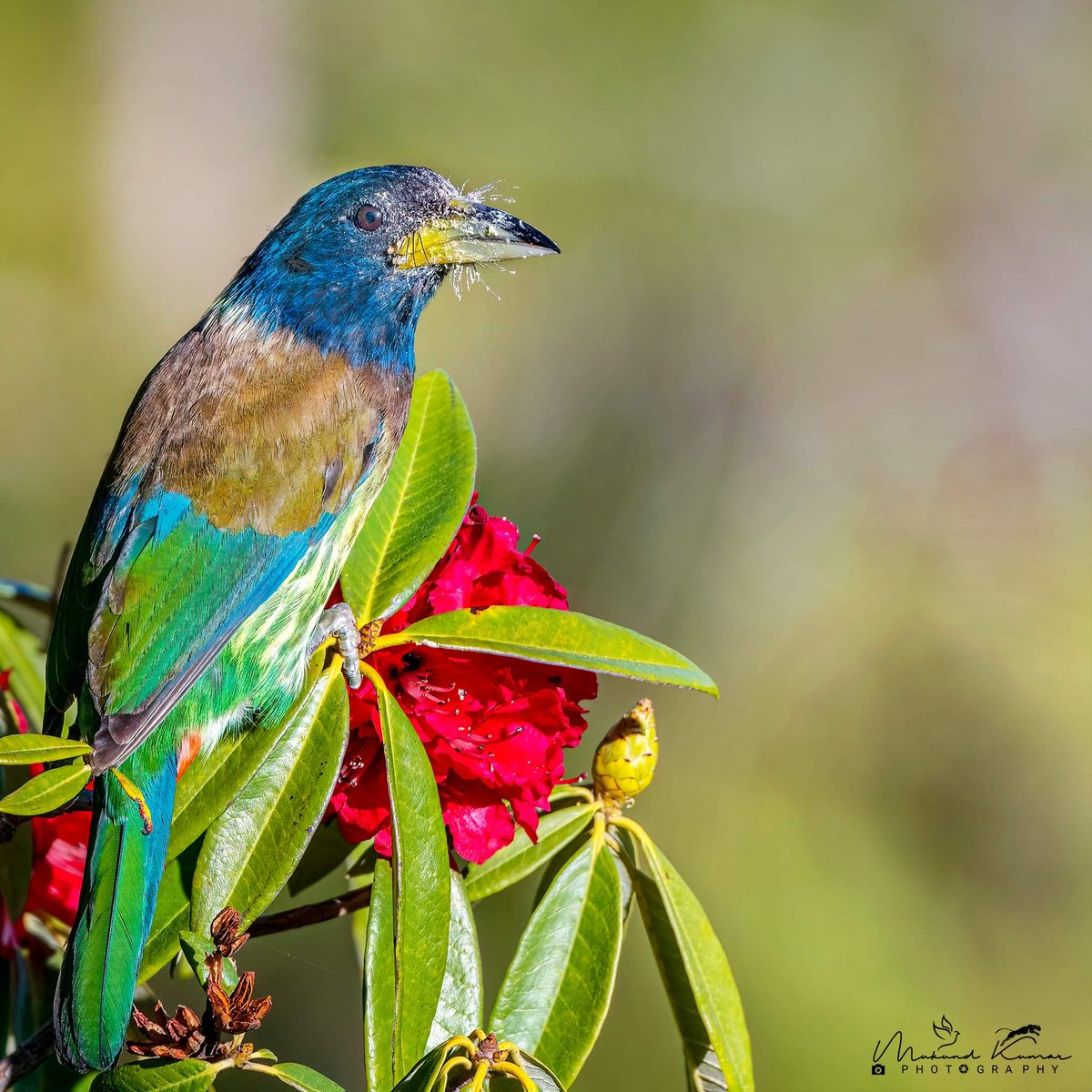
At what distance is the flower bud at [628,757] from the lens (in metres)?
1.69

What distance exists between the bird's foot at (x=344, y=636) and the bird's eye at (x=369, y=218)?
2.29ft

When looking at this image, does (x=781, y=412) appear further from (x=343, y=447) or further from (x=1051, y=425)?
(x=343, y=447)

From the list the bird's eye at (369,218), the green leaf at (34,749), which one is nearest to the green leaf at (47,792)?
the green leaf at (34,749)

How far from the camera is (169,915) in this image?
62.7 inches

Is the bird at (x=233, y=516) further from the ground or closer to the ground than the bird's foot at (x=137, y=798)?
further from the ground

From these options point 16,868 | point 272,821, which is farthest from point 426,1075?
point 16,868

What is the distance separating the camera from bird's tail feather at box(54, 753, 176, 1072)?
1.47 metres

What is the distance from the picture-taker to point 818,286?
7082 mm

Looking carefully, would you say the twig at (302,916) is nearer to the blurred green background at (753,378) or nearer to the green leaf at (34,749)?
the green leaf at (34,749)

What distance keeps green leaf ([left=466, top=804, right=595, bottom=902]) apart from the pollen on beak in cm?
95

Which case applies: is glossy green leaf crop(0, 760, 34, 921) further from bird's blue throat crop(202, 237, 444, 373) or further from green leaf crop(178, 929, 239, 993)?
bird's blue throat crop(202, 237, 444, 373)

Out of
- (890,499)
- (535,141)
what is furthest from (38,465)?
(890,499)

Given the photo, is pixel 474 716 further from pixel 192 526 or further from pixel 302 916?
pixel 192 526

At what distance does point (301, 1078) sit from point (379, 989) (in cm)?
13
